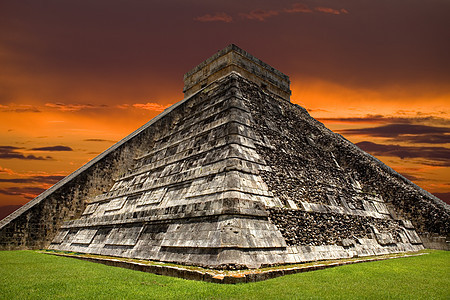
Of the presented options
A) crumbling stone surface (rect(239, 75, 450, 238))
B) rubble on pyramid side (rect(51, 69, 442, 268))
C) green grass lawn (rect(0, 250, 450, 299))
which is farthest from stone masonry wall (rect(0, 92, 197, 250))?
crumbling stone surface (rect(239, 75, 450, 238))

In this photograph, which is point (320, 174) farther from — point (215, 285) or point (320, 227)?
point (215, 285)

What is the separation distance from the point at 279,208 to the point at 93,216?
27.6ft

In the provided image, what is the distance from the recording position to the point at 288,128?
49.1 feet

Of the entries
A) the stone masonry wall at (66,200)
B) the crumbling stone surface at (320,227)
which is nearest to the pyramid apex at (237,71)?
the stone masonry wall at (66,200)

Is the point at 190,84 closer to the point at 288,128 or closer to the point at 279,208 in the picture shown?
the point at 288,128

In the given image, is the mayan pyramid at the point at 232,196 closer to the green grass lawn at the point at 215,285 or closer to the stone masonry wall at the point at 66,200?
the stone masonry wall at the point at 66,200

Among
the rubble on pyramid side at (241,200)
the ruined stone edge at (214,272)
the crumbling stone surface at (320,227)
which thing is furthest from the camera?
the crumbling stone surface at (320,227)

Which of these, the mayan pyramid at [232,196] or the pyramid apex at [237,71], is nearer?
the mayan pyramid at [232,196]

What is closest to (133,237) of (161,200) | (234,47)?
(161,200)

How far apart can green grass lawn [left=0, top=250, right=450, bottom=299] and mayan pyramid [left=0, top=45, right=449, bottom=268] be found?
1017mm

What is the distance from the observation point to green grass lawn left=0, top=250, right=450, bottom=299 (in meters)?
5.52

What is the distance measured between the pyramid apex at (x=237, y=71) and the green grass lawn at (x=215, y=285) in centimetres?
1101

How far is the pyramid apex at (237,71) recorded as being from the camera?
16.0 m

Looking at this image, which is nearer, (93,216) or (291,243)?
(291,243)
